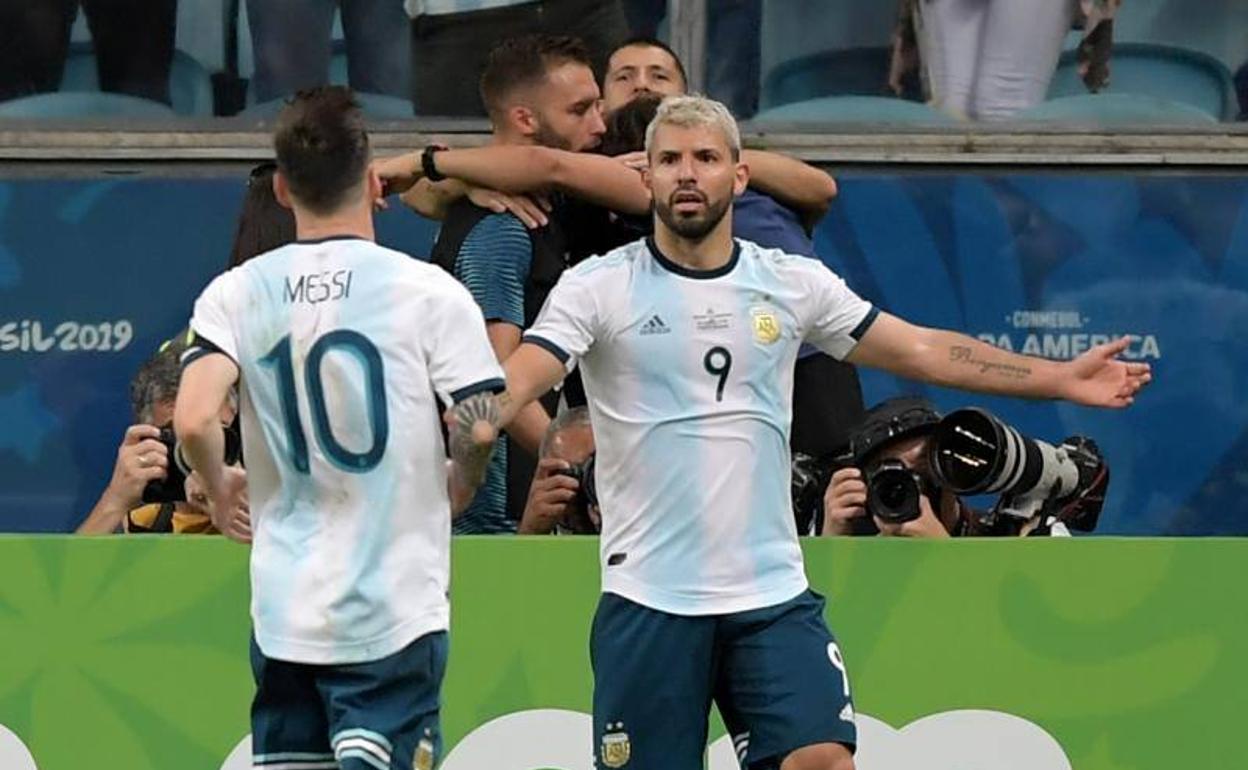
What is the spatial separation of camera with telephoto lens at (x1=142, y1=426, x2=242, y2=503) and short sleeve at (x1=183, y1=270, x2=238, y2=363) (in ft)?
4.06

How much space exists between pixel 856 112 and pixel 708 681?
131 inches

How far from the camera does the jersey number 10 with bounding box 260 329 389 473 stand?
559 cm

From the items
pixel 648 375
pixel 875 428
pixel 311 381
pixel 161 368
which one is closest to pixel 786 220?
pixel 875 428

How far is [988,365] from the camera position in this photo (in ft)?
22.1

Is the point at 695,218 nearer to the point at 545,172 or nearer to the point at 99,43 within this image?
the point at 545,172

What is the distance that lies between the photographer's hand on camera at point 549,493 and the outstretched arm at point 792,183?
3.39 ft

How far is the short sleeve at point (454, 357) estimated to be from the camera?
563 centimetres

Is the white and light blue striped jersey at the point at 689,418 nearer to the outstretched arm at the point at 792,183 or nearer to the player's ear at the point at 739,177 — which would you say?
the player's ear at the point at 739,177

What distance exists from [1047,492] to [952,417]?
40 cm

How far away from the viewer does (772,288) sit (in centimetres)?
666

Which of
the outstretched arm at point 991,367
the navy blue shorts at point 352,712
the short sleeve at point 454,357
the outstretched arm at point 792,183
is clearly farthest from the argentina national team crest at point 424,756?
the outstretched arm at point 792,183

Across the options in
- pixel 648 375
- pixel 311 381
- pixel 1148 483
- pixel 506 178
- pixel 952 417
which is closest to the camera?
pixel 311 381

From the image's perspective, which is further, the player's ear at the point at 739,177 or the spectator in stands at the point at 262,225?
the spectator in stands at the point at 262,225

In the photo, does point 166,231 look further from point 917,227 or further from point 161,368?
point 917,227
